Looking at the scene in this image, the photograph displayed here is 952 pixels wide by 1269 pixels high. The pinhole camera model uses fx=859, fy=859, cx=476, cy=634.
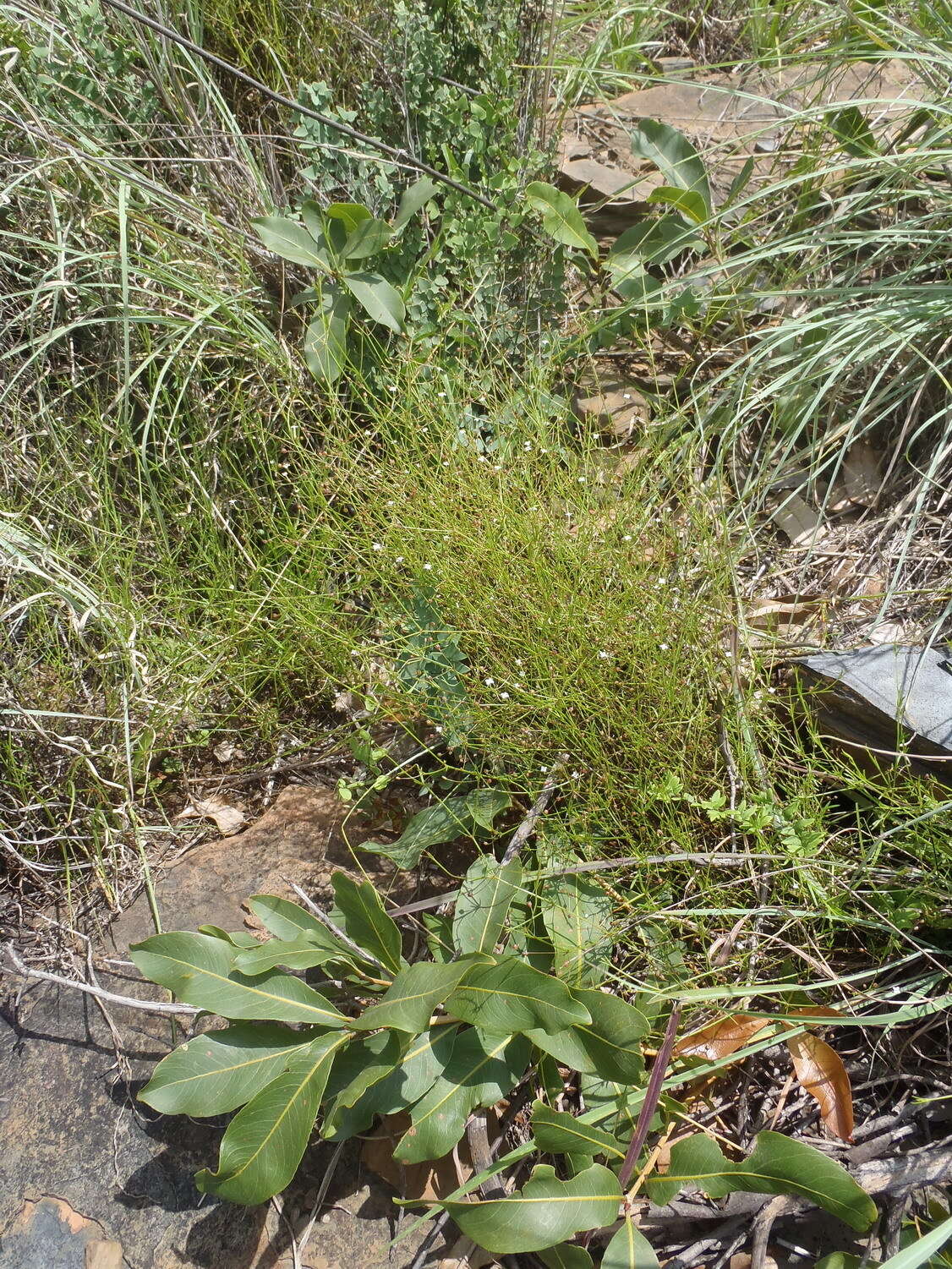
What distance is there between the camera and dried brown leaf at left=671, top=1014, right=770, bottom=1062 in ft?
5.17

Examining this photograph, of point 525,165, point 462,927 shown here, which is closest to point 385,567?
point 462,927

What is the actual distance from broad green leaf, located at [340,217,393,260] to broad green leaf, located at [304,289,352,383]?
0.11m

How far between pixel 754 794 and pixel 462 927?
2.08ft

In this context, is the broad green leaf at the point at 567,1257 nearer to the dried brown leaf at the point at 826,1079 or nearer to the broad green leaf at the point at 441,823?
the dried brown leaf at the point at 826,1079

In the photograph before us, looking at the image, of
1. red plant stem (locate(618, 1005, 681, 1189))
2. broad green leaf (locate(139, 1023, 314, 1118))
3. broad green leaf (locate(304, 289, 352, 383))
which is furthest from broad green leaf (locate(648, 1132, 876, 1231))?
broad green leaf (locate(304, 289, 352, 383))

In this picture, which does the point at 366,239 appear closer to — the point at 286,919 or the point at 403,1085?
the point at 286,919

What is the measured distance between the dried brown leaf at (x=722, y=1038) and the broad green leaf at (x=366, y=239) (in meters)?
1.98

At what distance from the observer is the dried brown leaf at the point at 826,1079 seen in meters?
1.53

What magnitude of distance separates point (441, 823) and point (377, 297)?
1.38 m

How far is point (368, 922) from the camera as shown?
1.56 meters

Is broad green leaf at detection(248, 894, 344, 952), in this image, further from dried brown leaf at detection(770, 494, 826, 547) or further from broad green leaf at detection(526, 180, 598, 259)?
broad green leaf at detection(526, 180, 598, 259)

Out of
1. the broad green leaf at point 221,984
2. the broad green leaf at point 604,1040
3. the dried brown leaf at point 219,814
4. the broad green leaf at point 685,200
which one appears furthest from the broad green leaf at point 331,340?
the broad green leaf at point 604,1040

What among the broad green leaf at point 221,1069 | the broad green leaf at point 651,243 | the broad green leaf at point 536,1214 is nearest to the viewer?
the broad green leaf at point 536,1214

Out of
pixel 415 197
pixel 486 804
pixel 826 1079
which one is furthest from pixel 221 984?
pixel 415 197
